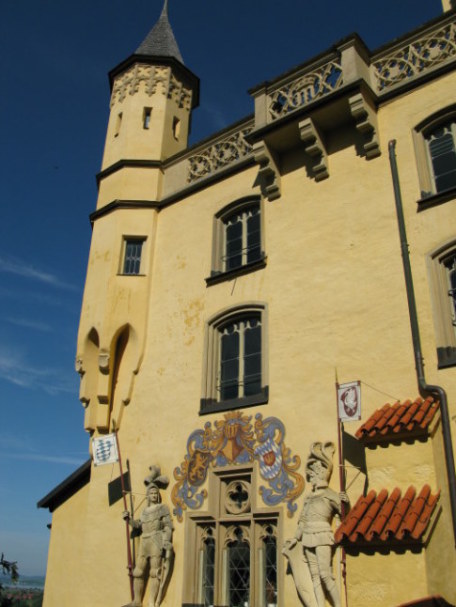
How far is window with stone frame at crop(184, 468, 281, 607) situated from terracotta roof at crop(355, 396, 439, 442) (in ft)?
7.96

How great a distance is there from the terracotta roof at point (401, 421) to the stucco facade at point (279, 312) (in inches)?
6.5

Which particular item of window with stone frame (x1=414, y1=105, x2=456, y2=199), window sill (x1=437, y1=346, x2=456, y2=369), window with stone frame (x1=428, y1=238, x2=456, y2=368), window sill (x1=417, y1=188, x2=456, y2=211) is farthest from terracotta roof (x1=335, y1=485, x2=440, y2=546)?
window with stone frame (x1=414, y1=105, x2=456, y2=199)

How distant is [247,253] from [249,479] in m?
4.59

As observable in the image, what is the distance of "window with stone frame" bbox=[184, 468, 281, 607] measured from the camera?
31.9ft

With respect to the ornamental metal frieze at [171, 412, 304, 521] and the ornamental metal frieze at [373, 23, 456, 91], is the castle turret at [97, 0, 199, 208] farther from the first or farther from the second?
the ornamental metal frieze at [171, 412, 304, 521]

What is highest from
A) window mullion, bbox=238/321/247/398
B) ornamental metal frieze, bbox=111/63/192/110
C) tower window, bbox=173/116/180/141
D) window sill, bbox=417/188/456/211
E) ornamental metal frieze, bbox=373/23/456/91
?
ornamental metal frieze, bbox=111/63/192/110

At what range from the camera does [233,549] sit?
1037cm

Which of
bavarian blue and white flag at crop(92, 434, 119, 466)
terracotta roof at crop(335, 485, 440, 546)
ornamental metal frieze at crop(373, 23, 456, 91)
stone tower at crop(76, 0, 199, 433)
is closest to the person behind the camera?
terracotta roof at crop(335, 485, 440, 546)

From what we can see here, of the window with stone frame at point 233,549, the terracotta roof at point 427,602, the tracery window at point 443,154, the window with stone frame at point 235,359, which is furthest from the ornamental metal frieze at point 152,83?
the terracotta roof at point 427,602

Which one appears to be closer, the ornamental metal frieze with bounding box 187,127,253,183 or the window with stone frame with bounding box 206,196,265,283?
the window with stone frame with bounding box 206,196,265,283

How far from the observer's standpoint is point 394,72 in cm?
1173

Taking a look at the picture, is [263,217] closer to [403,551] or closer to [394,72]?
[394,72]

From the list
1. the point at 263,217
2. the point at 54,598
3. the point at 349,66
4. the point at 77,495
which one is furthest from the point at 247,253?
the point at 54,598

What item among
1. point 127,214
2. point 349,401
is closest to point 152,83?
point 127,214
